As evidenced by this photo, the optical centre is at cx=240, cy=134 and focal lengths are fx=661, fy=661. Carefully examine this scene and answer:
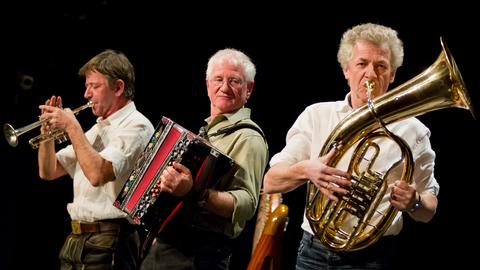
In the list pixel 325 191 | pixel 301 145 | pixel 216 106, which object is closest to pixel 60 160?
pixel 216 106

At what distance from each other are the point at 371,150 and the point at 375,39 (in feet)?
1.45

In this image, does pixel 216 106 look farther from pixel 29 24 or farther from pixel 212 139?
pixel 29 24

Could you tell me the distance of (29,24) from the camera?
15.8 feet

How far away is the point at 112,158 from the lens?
10.2 ft

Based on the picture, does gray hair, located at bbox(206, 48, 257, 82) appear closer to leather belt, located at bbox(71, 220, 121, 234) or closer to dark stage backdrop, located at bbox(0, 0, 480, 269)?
leather belt, located at bbox(71, 220, 121, 234)

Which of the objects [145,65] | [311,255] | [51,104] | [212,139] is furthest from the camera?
[145,65]

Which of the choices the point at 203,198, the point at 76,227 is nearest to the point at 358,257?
the point at 203,198

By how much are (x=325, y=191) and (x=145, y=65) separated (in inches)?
108

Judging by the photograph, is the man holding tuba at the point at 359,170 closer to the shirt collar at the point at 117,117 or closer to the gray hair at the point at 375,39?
the gray hair at the point at 375,39

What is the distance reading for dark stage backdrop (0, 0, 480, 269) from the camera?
429cm

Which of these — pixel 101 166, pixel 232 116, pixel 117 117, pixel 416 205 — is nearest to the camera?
pixel 416 205

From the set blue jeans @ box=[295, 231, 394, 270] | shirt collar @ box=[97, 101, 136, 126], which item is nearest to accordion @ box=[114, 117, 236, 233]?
blue jeans @ box=[295, 231, 394, 270]

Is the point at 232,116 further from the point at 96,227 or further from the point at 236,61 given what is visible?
the point at 96,227

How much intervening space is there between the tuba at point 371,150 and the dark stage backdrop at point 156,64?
1619mm
